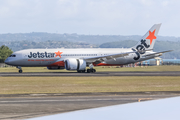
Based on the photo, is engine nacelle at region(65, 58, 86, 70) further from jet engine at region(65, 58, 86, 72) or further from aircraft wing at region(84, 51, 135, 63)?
aircraft wing at region(84, 51, 135, 63)

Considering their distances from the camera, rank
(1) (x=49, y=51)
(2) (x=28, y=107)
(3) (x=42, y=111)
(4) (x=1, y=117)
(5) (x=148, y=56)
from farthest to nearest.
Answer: (5) (x=148, y=56)
(1) (x=49, y=51)
(2) (x=28, y=107)
(3) (x=42, y=111)
(4) (x=1, y=117)

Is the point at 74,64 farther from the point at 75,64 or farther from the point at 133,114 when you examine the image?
the point at 133,114

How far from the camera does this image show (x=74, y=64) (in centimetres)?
5225

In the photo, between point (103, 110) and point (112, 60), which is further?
point (112, 60)

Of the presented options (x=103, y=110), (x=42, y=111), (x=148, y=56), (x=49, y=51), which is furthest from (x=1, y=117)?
(x=148, y=56)

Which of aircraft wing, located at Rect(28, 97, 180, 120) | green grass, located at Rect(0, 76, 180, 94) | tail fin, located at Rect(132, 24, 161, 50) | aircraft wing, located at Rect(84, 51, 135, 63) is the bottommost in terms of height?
green grass, located at Rect(0, 76, 180, 94)

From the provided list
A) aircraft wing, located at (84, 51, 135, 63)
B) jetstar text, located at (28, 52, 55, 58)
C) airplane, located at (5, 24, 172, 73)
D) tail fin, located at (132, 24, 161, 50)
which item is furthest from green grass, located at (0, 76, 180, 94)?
tail fin, located at (132, 24, 161, 50)

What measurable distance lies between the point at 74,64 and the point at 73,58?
14.3 ft

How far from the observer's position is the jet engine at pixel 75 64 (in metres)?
51.9

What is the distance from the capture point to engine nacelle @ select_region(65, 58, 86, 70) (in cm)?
5194

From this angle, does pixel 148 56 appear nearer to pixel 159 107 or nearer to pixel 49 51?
pixel 49 51

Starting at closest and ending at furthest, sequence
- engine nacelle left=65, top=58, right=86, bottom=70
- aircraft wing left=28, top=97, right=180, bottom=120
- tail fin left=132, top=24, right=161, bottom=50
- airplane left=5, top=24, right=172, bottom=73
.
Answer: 1. aircraft wing left=28, top=97, right=180, bottom=120
2. engine nacelle left=65, top=58, right=86, bottom=70
3. airplane left=5, top=24, right=172, bottom=73
4. tail fin left=132, top=24, right=161, bottom=50

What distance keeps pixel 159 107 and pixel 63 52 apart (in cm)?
5303

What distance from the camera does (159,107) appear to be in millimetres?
3904
